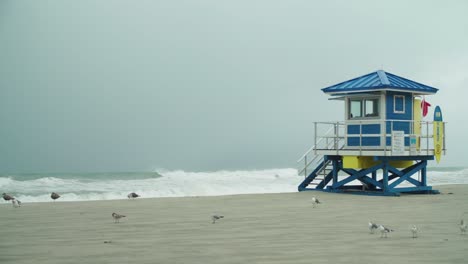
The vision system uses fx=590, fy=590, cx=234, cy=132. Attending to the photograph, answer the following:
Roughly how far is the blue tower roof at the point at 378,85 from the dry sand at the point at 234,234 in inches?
212

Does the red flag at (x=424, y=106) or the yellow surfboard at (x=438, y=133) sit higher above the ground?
the red flag at (x=424, y=106)

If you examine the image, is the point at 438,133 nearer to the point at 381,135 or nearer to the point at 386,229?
the point at 381,135

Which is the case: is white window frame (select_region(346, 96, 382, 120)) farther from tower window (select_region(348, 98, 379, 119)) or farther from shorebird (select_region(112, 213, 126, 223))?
shorebird (select_region(112, 213, 126, 223))

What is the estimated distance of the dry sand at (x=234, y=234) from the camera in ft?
28.0

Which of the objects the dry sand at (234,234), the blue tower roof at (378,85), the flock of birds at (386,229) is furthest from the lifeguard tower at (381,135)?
the flock of birds at (386,229)

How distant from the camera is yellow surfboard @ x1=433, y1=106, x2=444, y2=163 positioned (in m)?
22.0

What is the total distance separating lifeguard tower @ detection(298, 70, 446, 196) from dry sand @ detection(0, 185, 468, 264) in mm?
4328

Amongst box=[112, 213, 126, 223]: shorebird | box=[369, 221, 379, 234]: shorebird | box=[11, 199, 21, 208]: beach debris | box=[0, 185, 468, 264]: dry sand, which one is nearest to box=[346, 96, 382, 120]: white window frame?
box=[0, 185, 468, 264]: dry sand

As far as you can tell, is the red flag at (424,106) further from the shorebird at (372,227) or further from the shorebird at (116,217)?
the shorebird at (116,217)

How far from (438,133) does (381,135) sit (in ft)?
9.10

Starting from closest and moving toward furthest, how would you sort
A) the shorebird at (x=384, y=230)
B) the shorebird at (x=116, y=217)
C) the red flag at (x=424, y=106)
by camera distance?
1. the shorebird at (x=384, y=230)
2. the shorebird at (x=116, y=217)
3. the red flag at (x=424, y=106)

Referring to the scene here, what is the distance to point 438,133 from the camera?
2214cm

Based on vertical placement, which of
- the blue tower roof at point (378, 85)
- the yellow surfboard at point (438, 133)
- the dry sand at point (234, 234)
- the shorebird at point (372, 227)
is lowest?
the dry sand at point (234, 234)

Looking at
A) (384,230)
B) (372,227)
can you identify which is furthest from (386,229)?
(372,227)
